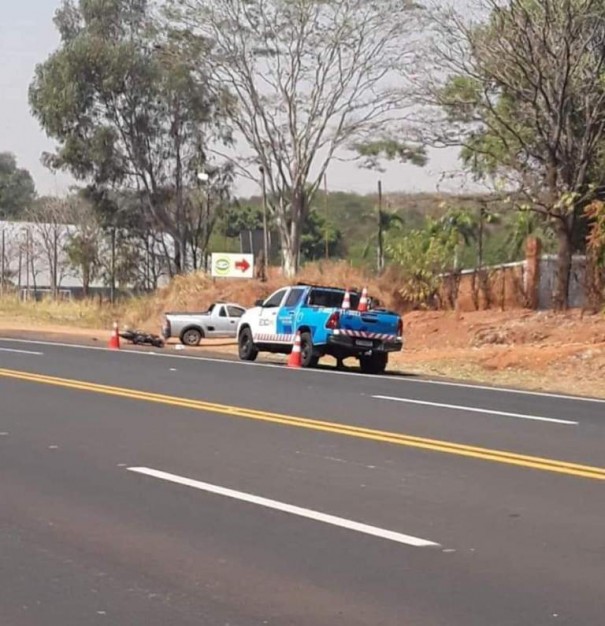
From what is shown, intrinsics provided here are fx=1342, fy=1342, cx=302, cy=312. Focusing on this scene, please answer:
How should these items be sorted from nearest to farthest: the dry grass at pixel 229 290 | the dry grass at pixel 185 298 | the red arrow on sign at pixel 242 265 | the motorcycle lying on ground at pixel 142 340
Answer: the motorcycle lying on ground at pixel 142 340 → the dry grass at pixel 229 290 → the dry grass at pixel 185 298 → the red arrow on sign at pixel 242 265

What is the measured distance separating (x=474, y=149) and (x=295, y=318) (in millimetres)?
11907

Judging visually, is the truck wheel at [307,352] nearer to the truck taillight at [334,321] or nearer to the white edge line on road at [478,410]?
the truck taillight at [334,321]

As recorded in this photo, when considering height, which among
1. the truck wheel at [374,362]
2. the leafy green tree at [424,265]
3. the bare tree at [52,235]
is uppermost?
the bare tree at [52,235]

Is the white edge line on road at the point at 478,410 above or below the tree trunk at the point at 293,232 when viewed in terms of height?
below

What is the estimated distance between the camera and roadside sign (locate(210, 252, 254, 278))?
4644 centimetres

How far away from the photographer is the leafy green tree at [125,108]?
180 ft

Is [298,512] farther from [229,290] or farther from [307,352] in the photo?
[229,290]

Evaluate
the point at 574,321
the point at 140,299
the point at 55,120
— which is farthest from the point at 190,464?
the point at 55,120

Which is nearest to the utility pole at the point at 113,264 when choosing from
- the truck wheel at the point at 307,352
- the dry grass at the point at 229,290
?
the dry grass at the point at 229,290

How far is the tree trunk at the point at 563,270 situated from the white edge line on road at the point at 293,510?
24.1 m

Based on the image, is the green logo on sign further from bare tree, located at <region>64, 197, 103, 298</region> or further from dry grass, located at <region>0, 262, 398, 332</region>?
bare tree, located at <region>64, 197, 103, 298</region>

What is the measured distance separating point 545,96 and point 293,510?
2560 centimetres

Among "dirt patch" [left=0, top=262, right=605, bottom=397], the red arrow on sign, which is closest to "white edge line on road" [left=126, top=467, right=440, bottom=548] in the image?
"dirt patch" [left=0, top=262, right=605, bottom=397]

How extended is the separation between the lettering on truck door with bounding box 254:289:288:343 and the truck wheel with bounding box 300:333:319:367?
97cm
